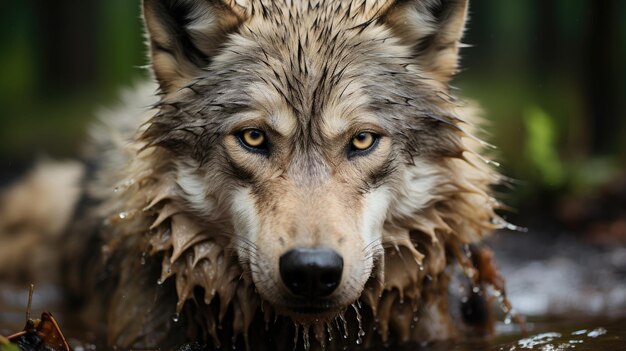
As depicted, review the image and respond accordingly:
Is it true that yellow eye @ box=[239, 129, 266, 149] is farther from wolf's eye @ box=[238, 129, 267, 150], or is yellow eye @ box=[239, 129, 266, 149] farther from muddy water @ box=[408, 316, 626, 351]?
muddy water @ box=[408, 316, 626, 351]

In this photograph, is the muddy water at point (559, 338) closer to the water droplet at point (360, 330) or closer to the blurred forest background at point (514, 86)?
the water droplet at point (360, 330)

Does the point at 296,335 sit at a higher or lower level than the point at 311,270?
lower

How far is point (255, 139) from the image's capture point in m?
4.15

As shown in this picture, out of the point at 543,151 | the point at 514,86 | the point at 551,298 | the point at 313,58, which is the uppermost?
the point at 313,58

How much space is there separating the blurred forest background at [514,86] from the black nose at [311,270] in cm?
476

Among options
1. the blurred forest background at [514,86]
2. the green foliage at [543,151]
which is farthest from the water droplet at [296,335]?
the green foliage at [543,151]

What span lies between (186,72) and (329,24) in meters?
0.83

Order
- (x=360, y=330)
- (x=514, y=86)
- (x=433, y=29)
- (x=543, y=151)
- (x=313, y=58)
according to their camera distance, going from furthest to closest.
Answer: (x=514, y=86) → (x=543, y=151) → (x=433, y=29) → (x=360, y=330) → (x=313, y=58)

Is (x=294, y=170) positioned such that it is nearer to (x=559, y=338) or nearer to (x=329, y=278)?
(x=329, y=278)

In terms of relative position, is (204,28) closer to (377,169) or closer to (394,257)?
(377,169)

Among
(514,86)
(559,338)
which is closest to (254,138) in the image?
(559,338)

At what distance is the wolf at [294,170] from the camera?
4074 millimetres

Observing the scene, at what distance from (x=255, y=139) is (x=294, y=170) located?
0.29 meters

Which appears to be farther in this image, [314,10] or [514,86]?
[514,86]
